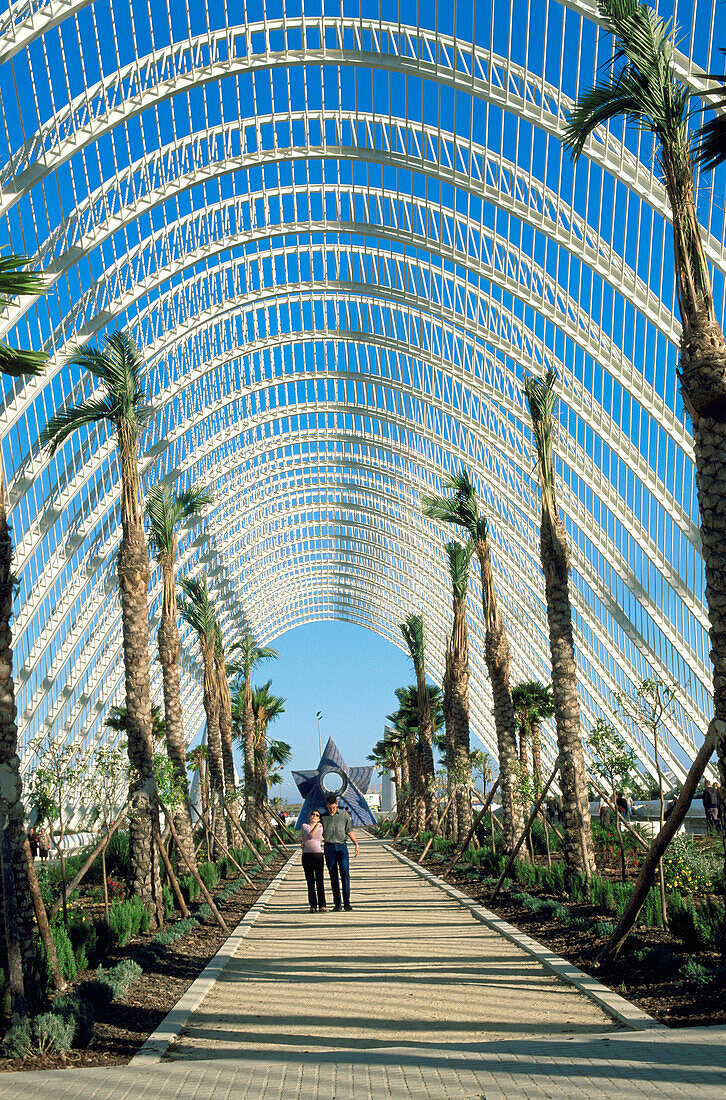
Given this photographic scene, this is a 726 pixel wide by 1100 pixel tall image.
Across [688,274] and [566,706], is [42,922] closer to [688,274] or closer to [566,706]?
[688,274]

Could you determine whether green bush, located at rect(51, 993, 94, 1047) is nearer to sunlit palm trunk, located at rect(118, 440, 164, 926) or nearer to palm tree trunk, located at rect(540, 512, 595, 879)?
sunlit palm trunk, located at rect(118, 440, 164, 926)

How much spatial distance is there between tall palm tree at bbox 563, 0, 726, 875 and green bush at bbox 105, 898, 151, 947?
569 centimetres

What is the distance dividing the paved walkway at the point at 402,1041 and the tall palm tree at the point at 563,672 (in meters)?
4.55

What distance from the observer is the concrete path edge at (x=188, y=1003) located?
256 inches

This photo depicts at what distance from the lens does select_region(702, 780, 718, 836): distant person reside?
77.0 feet

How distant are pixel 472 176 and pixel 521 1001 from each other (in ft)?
64.3

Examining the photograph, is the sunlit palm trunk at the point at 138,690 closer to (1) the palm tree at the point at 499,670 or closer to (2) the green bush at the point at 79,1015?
(2) the green bush at the point at 79,1015

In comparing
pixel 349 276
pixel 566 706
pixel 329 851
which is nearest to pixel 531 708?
pixel 349 276

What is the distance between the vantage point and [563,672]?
16031 mm

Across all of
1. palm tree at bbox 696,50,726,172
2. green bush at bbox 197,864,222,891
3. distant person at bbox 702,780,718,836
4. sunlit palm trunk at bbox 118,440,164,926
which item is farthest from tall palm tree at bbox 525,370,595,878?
distant person at bbox 702,780,718,836

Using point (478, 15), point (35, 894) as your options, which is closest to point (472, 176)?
point (478, 15)

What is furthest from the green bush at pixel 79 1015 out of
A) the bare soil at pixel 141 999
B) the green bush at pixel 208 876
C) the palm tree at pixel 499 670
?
the palm tree at pixel 499 670

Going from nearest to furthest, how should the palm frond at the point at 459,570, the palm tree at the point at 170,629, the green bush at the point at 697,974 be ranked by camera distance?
the green bush at the point at 697,974 < the palm tree at the point at 170,629 < the palm frond at the point at 459,570

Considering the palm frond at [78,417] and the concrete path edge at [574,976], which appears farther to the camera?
the palm frond at [78,417]
